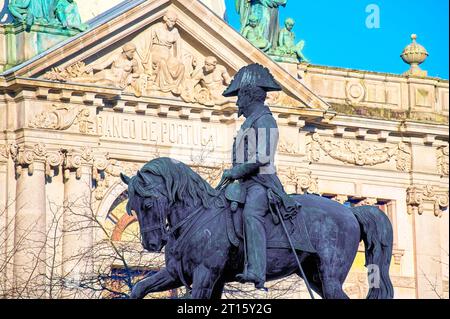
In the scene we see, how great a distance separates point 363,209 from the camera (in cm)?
2650

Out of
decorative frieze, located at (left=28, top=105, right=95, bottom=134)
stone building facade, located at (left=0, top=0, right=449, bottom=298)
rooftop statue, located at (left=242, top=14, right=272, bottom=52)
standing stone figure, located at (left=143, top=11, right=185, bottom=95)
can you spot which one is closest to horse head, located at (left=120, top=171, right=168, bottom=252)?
stone building facade, located at (left=0, top=0, right=449, bottom=298)

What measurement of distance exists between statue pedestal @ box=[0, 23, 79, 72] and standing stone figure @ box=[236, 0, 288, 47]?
223 inches

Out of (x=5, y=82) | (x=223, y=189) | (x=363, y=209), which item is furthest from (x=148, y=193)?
(x=5, y=82)

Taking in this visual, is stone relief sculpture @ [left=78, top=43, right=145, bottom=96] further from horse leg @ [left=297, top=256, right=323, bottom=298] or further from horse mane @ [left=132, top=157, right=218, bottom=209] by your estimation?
horse mane @ [left=132, top=157, right=218, bottom=209]

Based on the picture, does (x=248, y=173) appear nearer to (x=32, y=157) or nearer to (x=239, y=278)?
(x=239, y=278)

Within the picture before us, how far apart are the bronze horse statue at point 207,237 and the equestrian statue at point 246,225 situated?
0.04 feet

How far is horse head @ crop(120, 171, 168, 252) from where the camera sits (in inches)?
983

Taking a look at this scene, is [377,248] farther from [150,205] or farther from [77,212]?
[77,212]

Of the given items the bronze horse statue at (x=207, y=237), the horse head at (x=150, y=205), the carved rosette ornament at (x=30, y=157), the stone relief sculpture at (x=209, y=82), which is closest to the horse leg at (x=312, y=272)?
the bronze horse statue at (x=207, y=237)

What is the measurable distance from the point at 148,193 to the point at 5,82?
25.9 m

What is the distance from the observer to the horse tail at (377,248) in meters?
25.9

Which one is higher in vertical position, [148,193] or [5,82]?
[5,82]

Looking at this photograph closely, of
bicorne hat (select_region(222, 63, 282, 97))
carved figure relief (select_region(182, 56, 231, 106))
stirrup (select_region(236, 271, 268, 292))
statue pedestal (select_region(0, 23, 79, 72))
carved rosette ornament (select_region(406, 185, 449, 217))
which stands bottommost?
stirrup (select_region(236, 271, 268, 292))

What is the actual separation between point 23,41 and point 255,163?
85.5 ft
